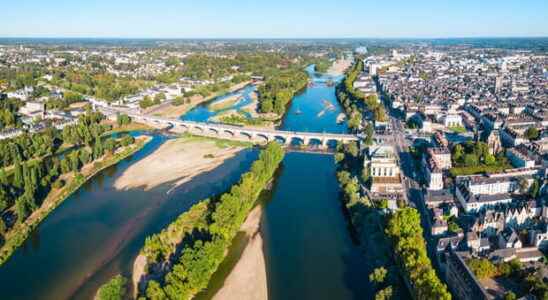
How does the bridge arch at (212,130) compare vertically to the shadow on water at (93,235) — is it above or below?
above

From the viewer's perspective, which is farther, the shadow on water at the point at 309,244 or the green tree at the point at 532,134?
the green tree at the point at 532,134

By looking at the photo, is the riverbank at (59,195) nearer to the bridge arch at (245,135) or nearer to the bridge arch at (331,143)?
the bridge arch at (245,135)

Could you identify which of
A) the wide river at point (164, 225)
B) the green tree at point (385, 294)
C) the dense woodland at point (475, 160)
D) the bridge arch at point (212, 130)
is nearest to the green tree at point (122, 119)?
the bridge arch at point (212, 130)

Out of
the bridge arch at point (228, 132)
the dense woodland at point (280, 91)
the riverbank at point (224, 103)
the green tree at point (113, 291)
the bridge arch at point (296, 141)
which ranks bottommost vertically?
the green tree at point (113, 291)

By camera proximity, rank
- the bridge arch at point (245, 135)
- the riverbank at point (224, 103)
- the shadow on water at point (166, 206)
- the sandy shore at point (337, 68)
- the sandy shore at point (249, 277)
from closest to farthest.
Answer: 1. the sandy shore at point (249, 277)
2. the shadow on water at point (166, 206)
3. the bridge arch at point (245, 135)
4. the riverbank at point (224, 103)
5. the sandy shore at point (337, 68)

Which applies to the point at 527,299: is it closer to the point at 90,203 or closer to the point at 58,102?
the point at 90,203

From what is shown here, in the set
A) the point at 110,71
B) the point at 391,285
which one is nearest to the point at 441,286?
the point at 391,285
